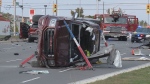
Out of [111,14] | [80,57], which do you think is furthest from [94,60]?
[111,14]

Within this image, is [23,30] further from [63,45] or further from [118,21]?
[63,45]

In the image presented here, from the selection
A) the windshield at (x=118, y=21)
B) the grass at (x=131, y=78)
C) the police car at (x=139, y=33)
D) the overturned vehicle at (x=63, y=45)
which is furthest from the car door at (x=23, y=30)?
the grass at (x=131, y=78)

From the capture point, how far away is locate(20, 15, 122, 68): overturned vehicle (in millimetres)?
18328

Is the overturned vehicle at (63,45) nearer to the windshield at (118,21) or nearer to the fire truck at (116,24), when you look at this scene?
the fire truck at (116,24)

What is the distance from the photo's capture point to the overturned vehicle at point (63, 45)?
18.3 meters

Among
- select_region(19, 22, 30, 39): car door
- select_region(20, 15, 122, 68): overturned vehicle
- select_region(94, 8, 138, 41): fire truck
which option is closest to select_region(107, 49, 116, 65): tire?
select_region(20, 15, 122, 68): overturned vehicle

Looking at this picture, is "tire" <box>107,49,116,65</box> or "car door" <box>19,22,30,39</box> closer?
"tire" <box>107,49,116,65</box>

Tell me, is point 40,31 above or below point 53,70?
above

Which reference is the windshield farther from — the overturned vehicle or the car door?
the overturned vehicle

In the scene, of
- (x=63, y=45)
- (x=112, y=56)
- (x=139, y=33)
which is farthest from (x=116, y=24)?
(x=63, y=45)

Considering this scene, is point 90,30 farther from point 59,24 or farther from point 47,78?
point 47,78

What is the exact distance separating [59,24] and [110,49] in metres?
2.56

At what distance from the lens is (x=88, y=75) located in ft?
53.8

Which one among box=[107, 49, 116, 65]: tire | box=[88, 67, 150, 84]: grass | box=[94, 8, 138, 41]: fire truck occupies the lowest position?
box=[88, 67, 150, 84]: grass
